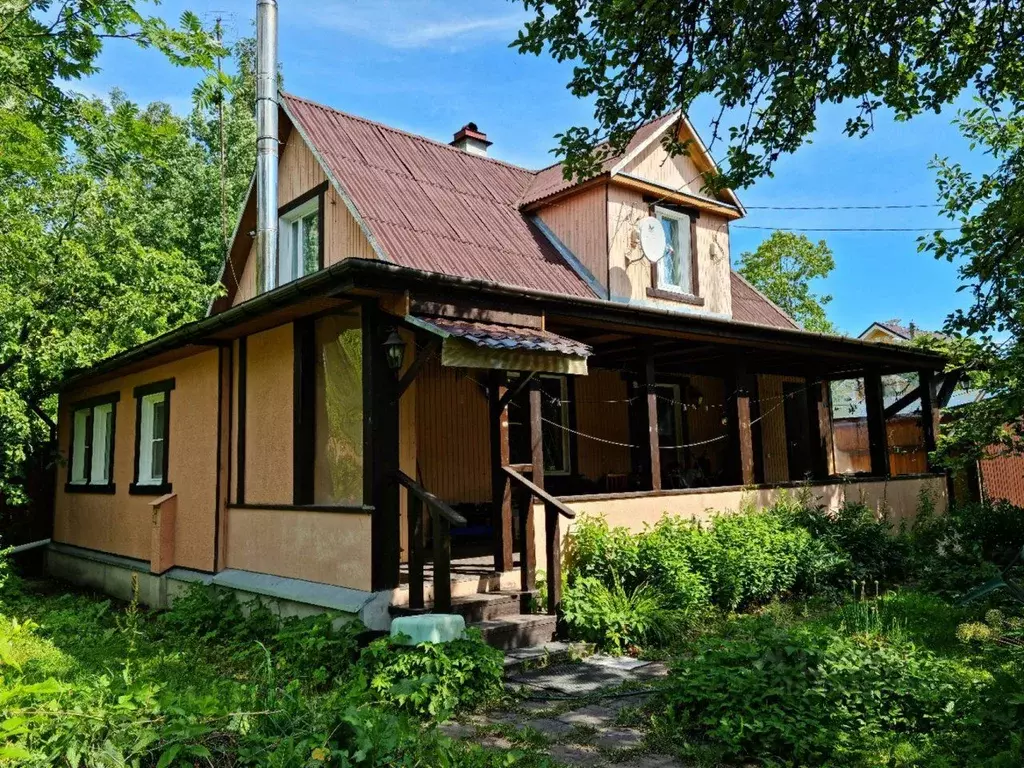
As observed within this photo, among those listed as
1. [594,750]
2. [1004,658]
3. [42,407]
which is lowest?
[594,750]

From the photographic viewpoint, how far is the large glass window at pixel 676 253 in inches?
476

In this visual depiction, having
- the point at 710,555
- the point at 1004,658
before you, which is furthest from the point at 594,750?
the point at 710,555

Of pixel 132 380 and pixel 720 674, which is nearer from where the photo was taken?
pixel 720 674

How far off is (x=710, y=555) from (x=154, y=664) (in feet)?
17.6

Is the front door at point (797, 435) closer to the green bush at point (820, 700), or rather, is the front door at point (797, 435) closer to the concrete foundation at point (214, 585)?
the green bush at point (820, 700)

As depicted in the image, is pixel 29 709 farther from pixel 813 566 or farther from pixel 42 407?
pixel 42 407

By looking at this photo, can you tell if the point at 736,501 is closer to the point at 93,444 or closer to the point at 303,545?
the point at 303,545

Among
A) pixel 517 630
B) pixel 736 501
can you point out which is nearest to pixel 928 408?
pixel 736 501

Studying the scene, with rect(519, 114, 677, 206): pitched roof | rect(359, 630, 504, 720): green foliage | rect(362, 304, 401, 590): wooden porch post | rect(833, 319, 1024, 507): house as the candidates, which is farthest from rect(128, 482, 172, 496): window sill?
rect(833, 319, 1024, 507): house

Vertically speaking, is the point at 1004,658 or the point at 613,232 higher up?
the point at 613,232

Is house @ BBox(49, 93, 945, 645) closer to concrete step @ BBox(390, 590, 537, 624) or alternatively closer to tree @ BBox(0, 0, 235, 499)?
concrete step @ BBox(390, 590, 537, 624)

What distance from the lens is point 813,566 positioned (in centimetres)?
886

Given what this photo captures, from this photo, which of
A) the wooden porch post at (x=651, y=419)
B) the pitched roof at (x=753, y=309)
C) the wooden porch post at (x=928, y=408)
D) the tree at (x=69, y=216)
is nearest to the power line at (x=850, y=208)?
the pitched roof at (x=753, y=309)

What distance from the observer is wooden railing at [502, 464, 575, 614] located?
7.23 m
